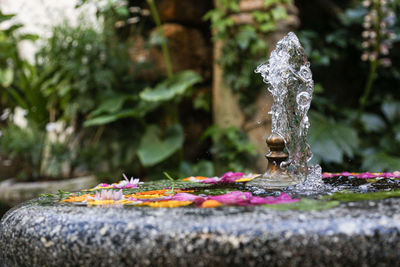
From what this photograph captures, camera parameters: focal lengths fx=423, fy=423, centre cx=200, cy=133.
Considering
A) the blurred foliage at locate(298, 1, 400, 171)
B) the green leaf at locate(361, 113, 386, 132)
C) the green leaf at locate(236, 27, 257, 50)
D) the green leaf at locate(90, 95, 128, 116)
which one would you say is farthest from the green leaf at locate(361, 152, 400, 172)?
the green leaf at locate(90, 95, 128, 116)

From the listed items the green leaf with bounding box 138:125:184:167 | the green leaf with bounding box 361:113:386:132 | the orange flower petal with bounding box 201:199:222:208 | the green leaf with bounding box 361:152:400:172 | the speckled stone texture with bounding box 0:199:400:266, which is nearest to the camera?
the speckled stone texture with bounding box 0:199:400:266

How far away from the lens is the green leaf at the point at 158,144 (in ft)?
11.4

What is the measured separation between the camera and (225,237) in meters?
0.52

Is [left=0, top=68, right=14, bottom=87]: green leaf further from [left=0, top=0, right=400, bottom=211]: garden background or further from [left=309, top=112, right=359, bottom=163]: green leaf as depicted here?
[left=309, top=112, right=359, bottom=163]: green leaf

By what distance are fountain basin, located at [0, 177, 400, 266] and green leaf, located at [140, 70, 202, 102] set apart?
292 centimetres

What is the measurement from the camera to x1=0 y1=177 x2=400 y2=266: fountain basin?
0.50 metres

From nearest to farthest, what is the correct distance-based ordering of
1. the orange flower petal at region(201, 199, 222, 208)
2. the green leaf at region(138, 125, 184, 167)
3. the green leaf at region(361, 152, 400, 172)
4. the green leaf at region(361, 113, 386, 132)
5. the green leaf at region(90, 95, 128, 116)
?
the orange flower petal at region(201, 199, 222, 208) < the green leaf at region(361, 152, 400, 172) < the green leaf at region(138, 125, 184, 167) < the green leaf at region(90, 95, 128, 116) < the green leaf at region(361, 113, 386, 132)

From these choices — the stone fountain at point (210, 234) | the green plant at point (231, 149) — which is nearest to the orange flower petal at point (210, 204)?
the stone fountain at point (210, 234)

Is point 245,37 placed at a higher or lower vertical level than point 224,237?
higher

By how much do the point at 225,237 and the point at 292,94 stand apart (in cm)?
71

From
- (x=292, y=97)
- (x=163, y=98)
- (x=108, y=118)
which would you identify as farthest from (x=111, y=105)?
(x=292, y=97)

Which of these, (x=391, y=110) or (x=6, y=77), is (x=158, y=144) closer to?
(x=6, y=77)

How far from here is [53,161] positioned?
4043 mm

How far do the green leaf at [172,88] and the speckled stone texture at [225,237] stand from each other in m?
2.93
